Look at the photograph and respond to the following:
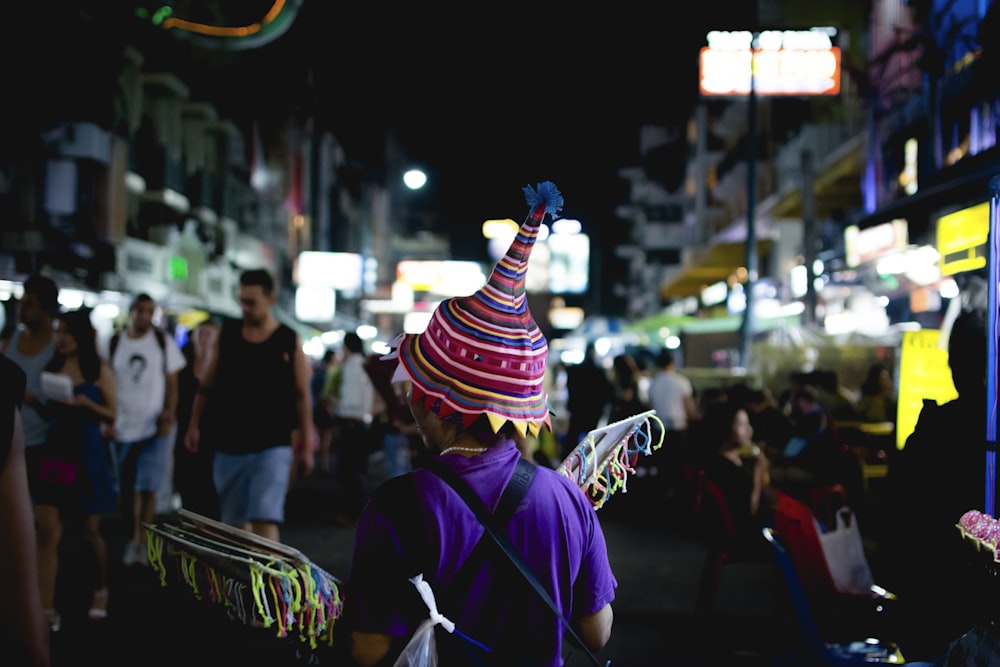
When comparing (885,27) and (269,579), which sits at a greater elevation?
(885,27)

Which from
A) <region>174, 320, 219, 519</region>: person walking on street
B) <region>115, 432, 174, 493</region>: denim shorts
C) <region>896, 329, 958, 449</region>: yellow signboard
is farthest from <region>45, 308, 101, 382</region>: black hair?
<region>896, 329, 958, 449</region>: yellow signboard

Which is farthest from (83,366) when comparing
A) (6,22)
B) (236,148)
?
(236,148)

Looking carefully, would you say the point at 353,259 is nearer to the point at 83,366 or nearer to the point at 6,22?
the point at 6,22

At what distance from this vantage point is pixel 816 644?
4754 mm

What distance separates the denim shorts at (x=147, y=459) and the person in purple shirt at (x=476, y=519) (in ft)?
19.9

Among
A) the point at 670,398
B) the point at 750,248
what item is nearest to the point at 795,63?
the point at 750,248

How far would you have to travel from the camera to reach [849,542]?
5.17 meters

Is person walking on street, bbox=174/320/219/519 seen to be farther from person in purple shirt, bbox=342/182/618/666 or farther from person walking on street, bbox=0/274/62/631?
person in purple shirt, bbox=342/182/618/666

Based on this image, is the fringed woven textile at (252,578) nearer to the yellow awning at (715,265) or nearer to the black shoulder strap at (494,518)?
the black shoulder strap at (494,518)

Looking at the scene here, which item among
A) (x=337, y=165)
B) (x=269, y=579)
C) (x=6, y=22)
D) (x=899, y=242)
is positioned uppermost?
(x=337, y=165)

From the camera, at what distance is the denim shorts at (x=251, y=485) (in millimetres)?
6004

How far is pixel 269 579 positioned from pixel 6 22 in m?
19.9

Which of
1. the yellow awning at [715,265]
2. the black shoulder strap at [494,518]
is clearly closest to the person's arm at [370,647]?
the black shoulder strap at [494,518]

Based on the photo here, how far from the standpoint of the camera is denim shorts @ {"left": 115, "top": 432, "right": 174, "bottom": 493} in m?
8.02
